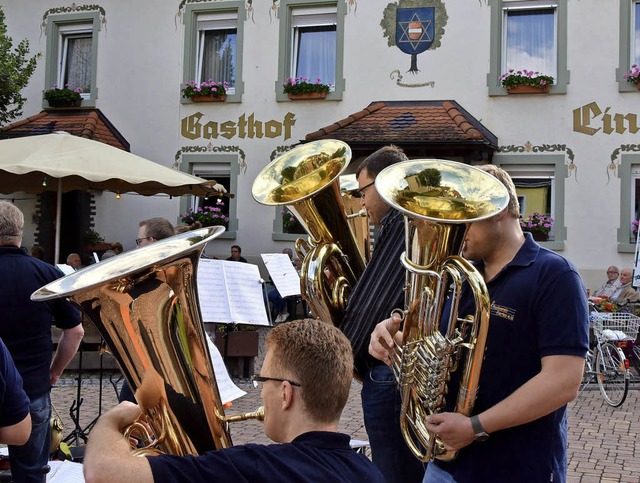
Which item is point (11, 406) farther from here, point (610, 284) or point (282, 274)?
point (610, 284)

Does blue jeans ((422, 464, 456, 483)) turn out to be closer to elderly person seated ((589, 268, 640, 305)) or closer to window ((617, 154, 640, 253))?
elderly person seated ((589, 268, 640, 305))

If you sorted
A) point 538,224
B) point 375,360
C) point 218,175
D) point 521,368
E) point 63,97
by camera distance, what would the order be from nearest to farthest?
point 521,368
point 375,360
point 538,224
point 218,175
point 63,97

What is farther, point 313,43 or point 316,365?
point 313,43

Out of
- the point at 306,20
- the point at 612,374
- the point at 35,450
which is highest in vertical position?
the point at 306,20

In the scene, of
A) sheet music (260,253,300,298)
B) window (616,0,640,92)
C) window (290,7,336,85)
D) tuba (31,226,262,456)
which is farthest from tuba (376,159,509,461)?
window (290,7,336,85)

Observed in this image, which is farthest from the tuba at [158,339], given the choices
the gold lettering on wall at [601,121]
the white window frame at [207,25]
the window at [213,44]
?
the white window frame at [207,25]

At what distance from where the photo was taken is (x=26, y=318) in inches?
154

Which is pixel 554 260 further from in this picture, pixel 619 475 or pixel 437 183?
pixel 619 475

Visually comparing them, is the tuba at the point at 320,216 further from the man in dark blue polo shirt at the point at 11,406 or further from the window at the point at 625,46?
the window at the point at 625,46

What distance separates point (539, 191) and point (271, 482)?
45.0ft

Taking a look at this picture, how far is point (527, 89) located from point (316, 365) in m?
13.6

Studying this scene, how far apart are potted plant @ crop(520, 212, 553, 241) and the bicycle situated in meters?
4.47

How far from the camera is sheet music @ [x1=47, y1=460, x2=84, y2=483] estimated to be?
315 cm

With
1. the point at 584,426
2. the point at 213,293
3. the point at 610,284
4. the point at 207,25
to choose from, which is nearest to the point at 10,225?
the point at 213,293
